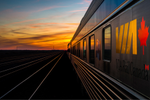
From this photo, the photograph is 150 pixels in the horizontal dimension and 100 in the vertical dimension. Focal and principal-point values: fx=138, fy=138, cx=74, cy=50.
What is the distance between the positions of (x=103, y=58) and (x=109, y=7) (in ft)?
4.26

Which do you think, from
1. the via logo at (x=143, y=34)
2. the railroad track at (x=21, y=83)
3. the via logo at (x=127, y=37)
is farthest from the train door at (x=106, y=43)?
the railroad track at (x=21, y=83)

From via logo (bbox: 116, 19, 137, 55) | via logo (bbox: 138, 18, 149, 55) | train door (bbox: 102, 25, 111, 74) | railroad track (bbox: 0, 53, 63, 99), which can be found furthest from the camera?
railroad track (bbox: 0, 53, 63, 99)

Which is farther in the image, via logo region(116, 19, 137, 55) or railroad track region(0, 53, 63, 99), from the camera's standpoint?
railroad track region(0, 53, 63, 99)

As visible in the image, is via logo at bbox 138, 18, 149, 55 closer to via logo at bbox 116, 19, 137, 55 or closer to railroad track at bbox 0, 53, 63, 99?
via logo at bbox 116, 19, 137, 55

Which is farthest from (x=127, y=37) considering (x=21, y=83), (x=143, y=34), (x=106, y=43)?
(x=21, y=83)

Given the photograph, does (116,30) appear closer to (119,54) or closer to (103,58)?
(119,54)

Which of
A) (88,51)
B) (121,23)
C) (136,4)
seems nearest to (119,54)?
(121,23)

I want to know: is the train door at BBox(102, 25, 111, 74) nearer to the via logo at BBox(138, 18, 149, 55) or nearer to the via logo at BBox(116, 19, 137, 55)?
the via logo at BBox(116, 19, 137, 55)

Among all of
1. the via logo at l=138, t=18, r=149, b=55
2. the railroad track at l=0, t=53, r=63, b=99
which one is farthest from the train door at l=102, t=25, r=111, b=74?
the railroad track at l=0, t=53, r=63, b=99

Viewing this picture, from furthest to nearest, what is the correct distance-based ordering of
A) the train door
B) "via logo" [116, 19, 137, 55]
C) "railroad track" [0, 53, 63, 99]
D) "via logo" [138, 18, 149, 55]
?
"railroad track" [0, 53, 63, 99] → the train door → "via logo" [116, 19, 137, 55] → "via logo" [138, 18, 149, 55]

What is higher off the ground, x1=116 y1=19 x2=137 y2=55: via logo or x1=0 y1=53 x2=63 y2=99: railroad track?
x1=116 y1=19 x2=137 y2=55: via logo

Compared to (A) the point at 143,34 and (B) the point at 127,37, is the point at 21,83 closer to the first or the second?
(B) the point at 127,37

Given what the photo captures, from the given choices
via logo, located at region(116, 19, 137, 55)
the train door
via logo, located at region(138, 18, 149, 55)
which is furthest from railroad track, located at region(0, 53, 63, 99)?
via logo, located at region(138, 18, 149, 55)

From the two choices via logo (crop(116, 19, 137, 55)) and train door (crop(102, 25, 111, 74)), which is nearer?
via logo (crop(116, 19, 137, 55))
